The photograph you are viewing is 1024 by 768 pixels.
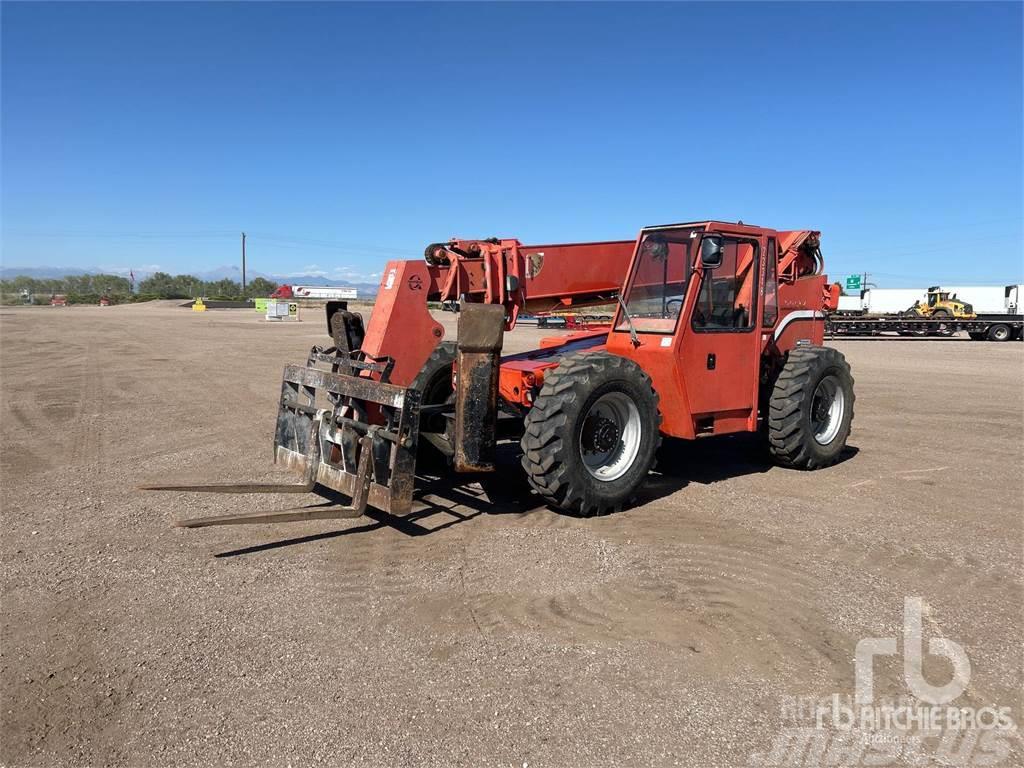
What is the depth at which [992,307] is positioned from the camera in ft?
143

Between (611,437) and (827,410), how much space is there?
10.9ft

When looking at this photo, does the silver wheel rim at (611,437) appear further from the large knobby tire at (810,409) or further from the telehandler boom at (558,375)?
the large knobby tire at (810,409)

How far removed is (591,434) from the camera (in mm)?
6012

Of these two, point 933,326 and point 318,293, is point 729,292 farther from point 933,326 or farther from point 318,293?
point 318,293

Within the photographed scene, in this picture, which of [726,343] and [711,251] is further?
[726,343]

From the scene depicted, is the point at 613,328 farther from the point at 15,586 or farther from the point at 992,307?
the point at 992,307

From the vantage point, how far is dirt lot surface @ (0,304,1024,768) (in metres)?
3.15

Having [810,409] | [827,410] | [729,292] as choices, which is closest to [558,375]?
[729,292]

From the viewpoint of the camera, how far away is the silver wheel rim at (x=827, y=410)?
7.87m

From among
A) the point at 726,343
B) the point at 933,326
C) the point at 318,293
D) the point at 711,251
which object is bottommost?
the point at 726,343

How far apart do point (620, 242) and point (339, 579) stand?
428cm

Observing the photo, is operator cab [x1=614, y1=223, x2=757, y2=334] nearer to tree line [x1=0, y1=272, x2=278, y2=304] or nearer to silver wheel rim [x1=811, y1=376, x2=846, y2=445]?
silver wheel rim [x1=811, y1=376, x2=846, y2=445]

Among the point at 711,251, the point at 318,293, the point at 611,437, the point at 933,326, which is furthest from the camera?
the point at 318,293

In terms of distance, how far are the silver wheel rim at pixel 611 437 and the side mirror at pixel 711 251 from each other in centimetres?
143
